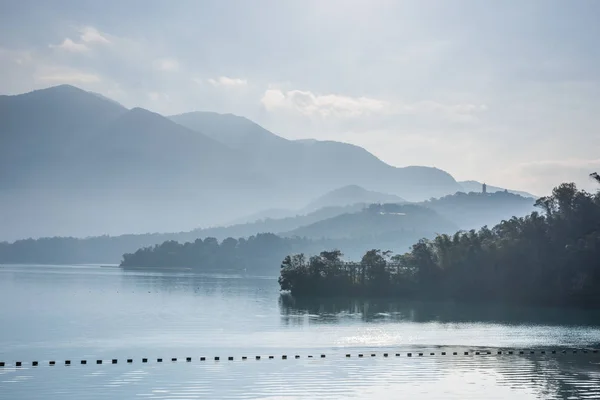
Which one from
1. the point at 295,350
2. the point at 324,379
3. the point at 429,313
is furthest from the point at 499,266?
the point at 324,379

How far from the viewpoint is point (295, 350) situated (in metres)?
75.3

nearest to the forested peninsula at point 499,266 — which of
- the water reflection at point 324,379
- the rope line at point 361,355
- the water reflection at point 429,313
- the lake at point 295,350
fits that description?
the water reflection at point 429,313

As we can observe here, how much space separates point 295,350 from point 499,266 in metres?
74.9

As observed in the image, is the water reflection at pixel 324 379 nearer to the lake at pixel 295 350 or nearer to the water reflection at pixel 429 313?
the lake at pixel 295 350

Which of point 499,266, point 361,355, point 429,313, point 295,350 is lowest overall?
point 361,355

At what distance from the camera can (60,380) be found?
58.1 meters

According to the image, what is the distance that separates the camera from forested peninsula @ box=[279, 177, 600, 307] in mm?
134375

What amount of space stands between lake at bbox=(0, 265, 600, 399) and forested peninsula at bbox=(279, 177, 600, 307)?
486 inches

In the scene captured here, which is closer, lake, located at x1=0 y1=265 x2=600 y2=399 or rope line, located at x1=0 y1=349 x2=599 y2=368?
lake, located at x1=0 y1=265 x2=600 y2=399

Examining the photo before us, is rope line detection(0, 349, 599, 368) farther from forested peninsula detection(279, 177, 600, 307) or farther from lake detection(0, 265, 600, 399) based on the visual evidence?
forested peninsula detection(279, 177, 600, 307)

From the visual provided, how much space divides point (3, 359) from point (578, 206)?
101 metres

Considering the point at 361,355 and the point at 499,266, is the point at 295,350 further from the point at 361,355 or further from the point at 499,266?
the point at 499,266

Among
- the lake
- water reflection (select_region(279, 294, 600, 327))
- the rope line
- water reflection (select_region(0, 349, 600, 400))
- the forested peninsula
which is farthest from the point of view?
the forested peninsula

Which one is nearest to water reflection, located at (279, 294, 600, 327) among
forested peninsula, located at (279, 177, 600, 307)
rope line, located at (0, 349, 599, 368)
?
forested peninsula, located at (279, 177, 600, 307)
